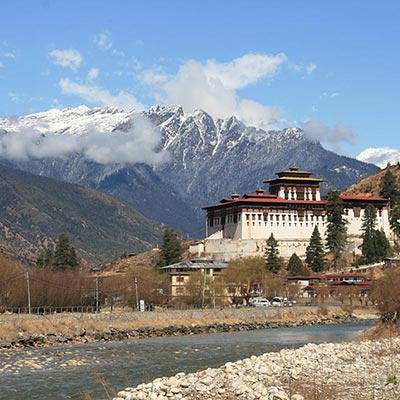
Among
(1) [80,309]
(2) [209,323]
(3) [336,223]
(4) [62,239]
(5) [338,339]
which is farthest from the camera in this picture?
(3) [336,223]

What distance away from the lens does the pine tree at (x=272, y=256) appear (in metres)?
140

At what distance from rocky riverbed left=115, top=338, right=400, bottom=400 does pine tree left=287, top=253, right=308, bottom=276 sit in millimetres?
95962

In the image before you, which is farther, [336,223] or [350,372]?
[336,223]

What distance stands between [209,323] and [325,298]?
1582 inches

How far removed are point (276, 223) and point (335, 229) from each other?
14.1 metres

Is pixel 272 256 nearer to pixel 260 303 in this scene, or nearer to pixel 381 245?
pixel 381 245

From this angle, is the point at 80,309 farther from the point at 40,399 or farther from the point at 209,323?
the point at 40,399

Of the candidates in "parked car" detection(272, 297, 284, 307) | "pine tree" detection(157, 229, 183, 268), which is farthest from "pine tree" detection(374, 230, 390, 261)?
"pine tree" detection(157, 229, 183, 268)

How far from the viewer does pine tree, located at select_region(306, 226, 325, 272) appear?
144625 mm

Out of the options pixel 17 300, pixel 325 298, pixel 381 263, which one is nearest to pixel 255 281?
pixel 325 298

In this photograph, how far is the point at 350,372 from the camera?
1448 inches

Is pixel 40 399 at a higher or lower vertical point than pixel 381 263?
lower

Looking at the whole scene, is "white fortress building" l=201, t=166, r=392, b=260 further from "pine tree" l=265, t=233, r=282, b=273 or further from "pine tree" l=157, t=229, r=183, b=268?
"pine tree" l=157, t=229, r=183, b=268

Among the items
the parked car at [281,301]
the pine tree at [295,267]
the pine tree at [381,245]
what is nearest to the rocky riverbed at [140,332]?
the parked car at [281,301]
